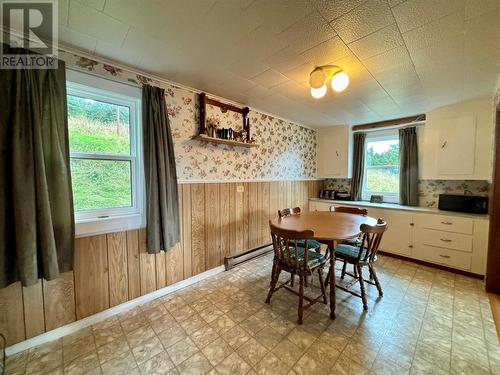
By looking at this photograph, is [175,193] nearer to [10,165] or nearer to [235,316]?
[10,165]

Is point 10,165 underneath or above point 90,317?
above

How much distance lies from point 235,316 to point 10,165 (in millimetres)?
2079

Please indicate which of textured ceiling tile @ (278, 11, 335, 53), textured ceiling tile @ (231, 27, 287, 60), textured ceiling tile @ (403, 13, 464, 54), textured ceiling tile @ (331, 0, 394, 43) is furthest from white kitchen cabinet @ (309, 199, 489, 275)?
textured ceiling tile @ (231, 27, 287, 60)

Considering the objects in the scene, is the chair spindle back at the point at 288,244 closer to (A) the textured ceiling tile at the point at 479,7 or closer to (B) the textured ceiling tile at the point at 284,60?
(B) the textured ceiling tile at the point at 284,60

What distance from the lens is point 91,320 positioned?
5.94 ft

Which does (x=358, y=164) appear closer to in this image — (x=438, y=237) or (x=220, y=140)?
(x=438, y=237)

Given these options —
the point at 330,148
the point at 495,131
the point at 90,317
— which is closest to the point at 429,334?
the point at 495,131

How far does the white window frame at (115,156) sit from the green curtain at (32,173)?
166 mm

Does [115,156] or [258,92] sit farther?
[258,92]

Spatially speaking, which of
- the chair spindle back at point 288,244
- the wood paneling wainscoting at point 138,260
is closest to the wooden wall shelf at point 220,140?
the wood paneling wainscoting at point 138,260

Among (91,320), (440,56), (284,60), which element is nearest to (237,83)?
(284,60)

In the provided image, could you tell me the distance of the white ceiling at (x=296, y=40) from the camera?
1242mm

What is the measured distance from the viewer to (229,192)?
9.38 feet

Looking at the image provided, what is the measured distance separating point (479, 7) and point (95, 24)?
7.84 ft
